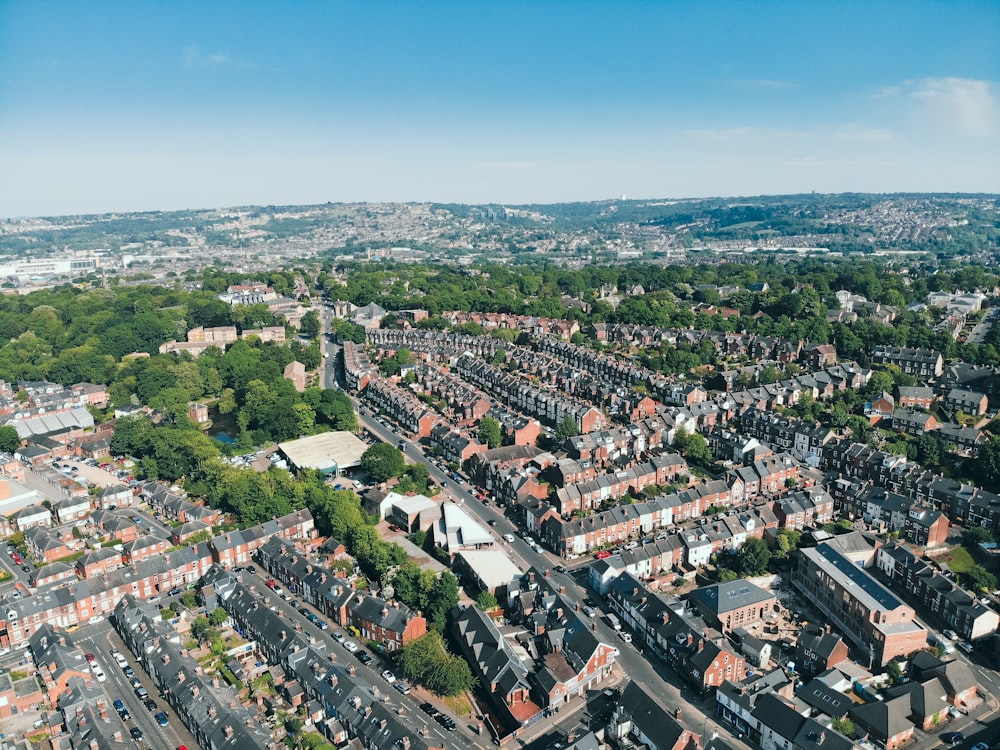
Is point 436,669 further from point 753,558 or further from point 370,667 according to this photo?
point 753,558

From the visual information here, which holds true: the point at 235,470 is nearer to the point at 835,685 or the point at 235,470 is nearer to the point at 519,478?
the point at 519,478

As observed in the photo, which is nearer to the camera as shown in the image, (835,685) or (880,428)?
(835,685)

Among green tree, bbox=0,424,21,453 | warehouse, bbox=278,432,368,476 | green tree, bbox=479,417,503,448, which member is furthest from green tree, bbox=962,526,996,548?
green tree, bbox=0,424,21,453

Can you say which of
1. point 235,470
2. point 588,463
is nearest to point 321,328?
point 235,470

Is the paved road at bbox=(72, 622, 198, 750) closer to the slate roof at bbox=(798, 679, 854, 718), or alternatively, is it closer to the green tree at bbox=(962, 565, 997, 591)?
the slate roof at bbox=(798, 679, 854, 718)

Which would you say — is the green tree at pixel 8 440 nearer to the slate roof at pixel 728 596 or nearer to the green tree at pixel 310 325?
the green tree at pixel 310 325
